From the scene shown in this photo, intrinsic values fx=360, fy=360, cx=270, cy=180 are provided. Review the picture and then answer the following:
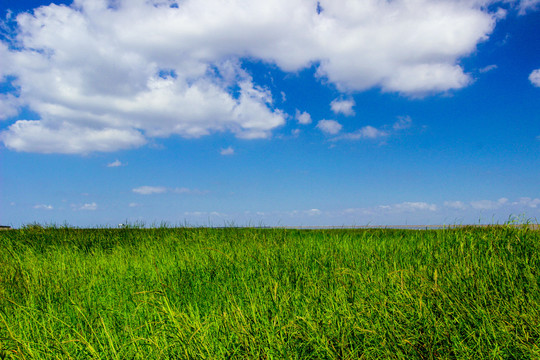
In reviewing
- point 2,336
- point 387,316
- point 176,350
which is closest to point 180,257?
point 2,336

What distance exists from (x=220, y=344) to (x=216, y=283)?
6.66 ft

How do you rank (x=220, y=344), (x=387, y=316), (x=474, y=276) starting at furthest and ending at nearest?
1. (x=474, y=276)
2. (x=387, y=316)
3. (x=220, y=344)

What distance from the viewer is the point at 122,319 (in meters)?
3.92

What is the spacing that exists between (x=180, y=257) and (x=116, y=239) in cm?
450

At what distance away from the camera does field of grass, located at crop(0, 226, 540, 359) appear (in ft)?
9.35

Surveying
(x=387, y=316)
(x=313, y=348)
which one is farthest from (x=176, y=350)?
(x=387, y=316)

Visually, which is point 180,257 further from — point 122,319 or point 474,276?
point 474,276

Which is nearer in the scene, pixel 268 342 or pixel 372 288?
pixel 268 342

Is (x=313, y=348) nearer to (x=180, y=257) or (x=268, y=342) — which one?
(x=268, y=342)

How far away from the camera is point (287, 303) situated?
11.9ft

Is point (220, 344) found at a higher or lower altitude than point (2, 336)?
higher

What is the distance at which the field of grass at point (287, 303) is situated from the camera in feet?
9.35

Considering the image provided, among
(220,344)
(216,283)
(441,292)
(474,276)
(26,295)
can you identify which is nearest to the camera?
(220,344)

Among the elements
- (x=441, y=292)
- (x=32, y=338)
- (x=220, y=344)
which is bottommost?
(x=32, y=338)
